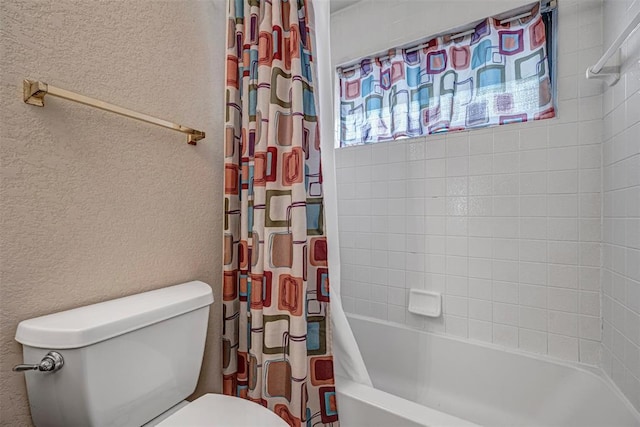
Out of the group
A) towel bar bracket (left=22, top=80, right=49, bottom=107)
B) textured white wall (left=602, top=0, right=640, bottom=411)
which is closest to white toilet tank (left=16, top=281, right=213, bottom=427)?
towel bar bracket (left=22, top=80, right=49, bottom=107)

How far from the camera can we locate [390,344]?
196 cm

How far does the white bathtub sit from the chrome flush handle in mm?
876

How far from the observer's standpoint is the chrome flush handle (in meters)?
0.70

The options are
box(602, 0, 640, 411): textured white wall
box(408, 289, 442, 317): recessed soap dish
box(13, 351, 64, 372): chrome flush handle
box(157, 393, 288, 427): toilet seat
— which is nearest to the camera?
box(13, 351, 64, 372): chrome flush handle

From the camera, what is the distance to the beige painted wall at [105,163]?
747 millimetres

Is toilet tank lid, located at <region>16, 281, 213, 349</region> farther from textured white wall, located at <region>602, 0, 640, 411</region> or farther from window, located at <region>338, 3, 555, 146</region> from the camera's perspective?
window, located at <region>338, 3, 555, 146</region>

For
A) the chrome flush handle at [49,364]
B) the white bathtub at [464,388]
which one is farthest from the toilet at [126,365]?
the white bathtub at [464,388]

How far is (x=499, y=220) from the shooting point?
1.65 meters

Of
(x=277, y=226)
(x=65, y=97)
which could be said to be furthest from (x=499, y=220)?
(x=65, y=97)

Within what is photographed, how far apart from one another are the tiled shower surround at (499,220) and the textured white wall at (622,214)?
0.26 ft

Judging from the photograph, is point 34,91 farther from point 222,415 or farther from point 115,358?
point 222,415

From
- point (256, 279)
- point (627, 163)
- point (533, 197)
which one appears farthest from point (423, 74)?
point (256, 279)

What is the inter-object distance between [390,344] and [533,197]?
1.13 m

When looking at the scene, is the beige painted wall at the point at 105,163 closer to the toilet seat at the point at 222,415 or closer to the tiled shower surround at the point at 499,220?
the toilet seat at the point at 222,415
